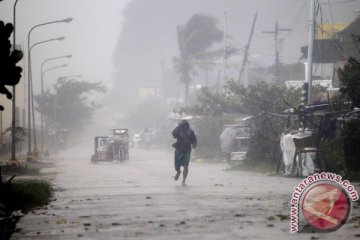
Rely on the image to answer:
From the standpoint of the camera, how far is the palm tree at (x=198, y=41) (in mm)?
62594

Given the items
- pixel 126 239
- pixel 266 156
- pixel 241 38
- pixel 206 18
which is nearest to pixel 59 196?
pixel 126 239

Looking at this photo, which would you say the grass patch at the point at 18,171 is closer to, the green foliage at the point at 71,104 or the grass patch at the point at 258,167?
the grass patch at the point at 258,167

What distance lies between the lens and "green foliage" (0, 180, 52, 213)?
40.5 feet

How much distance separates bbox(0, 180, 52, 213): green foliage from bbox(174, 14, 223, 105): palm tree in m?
48.3

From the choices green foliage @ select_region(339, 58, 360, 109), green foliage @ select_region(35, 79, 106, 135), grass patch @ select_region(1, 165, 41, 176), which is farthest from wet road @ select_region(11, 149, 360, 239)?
green foliage @ select_region(35, 79, 106, 135)

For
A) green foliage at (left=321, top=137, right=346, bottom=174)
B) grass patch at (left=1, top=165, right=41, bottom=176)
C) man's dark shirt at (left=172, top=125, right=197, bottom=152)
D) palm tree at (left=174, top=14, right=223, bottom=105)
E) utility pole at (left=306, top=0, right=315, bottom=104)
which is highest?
palm tree at (left=174, top=14, right=223, bottom=105)

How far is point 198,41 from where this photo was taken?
2486 inches

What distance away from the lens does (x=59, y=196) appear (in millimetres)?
15852

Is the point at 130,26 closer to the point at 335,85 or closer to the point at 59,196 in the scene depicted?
the point at 335,85

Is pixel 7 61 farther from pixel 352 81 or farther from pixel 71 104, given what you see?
pixel 71 104

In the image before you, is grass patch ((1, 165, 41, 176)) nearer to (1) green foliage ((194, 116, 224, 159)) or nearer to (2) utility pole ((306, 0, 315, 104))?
(2) utility pole ((306, 0, 315, 104))

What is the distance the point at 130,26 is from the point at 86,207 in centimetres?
14802

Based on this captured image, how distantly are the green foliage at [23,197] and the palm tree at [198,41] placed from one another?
48.3m

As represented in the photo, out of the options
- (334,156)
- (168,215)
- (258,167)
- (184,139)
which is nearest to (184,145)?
(184,139)
